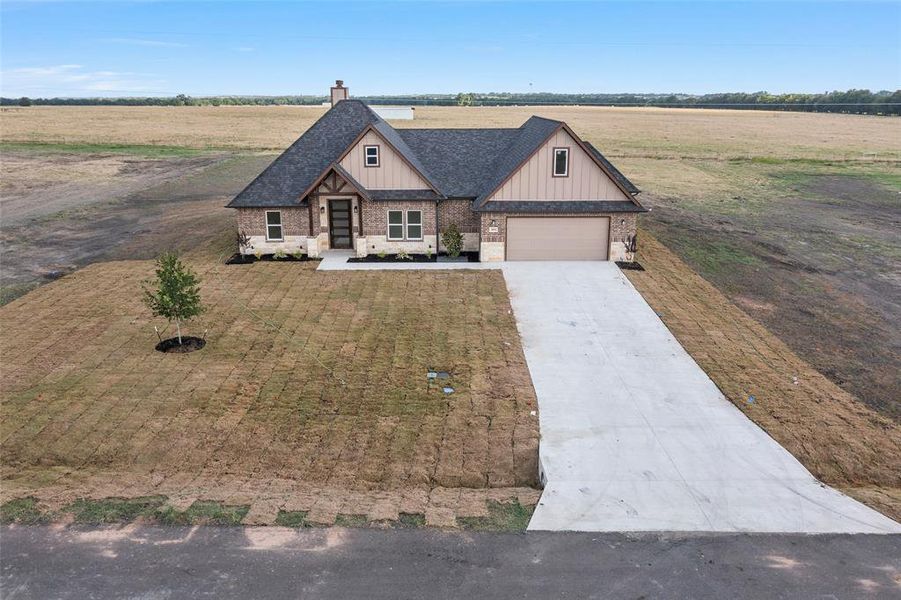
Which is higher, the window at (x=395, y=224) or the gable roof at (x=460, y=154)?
the gable roof at (x=460, y=154)

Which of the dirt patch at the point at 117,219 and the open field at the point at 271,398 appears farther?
the dirt patch at the point at 117,219

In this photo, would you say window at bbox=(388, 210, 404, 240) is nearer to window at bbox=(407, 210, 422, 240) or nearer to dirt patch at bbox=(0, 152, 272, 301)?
window at bbox=(407, 210, 422, 240)

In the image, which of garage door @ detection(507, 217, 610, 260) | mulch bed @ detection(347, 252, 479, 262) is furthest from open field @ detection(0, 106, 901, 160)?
mulch bed @ detection(347, 252, 479, 262)

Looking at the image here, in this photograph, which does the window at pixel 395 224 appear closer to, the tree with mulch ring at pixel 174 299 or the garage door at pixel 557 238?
the garage door at pixel 557 238

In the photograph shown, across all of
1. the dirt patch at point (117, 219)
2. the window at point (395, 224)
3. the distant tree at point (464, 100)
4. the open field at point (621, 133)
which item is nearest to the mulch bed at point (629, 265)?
the window at point (395, 224)

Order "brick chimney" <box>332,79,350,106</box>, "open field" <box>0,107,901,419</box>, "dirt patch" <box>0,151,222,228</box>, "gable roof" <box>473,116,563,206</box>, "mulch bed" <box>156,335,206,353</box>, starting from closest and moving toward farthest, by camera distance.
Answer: "mulch bed" <box>156,335,206,353</box> → "open field" <box>0,107,901,419</box> → "gable roof" <box>473,116,563,206</box> → "brick chimney" <box>332,79,350,106</box> → "dirt patch" <box>0,151,222,228</box>

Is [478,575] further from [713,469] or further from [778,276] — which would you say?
[778,276]

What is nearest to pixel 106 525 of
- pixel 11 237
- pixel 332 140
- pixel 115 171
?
pixel 332 140
